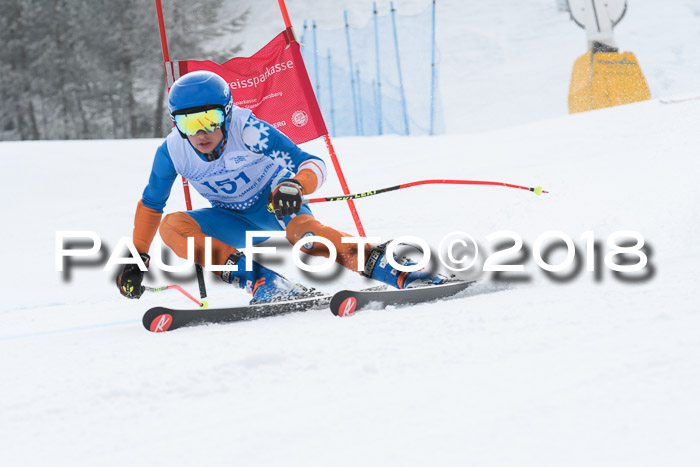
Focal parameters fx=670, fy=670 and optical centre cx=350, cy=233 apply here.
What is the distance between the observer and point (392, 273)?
296 cm

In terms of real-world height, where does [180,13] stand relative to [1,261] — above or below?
above

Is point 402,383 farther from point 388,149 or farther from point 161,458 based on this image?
point 388,149

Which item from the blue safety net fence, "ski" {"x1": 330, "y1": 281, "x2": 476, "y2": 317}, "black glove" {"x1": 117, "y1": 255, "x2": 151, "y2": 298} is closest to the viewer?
"ski" {"x1": 330, "y1": 281, "x2": 476, "y2": 317}

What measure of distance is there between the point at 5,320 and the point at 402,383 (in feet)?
10.5

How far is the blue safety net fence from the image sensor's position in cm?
1739

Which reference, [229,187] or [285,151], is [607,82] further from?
[229,187]

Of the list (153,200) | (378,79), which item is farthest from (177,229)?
(378,79)

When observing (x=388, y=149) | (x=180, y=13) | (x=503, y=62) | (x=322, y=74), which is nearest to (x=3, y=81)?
(x=180, y=13)

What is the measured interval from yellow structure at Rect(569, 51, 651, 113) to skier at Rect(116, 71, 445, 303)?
11076 mm

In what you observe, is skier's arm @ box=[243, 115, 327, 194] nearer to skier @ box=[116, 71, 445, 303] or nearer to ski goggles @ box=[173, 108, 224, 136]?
skier @ box=[116, 71, 445, 303]

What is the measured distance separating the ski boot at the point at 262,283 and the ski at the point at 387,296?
14.1 inches

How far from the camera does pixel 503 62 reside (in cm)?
3056

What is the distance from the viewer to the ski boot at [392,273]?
115 inches

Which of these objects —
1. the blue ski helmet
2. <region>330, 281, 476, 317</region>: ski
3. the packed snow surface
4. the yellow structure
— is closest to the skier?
the blue ski helmet
